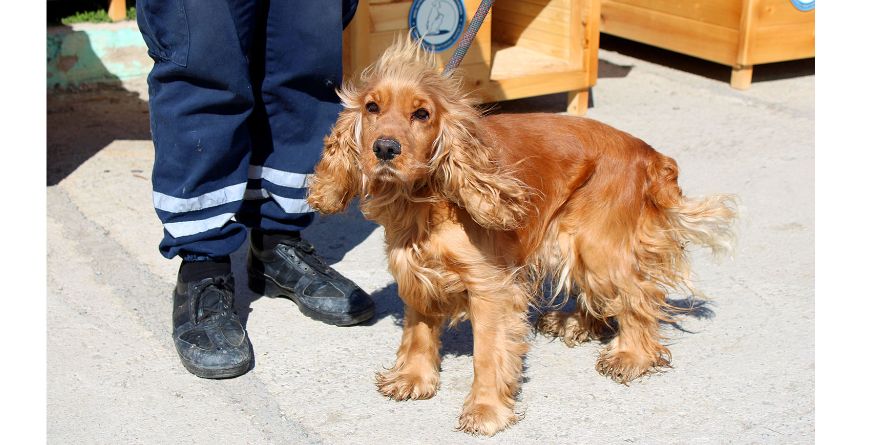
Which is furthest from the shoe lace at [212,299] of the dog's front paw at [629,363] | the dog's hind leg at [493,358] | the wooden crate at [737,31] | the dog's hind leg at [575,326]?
the wooden crate at [737,31]

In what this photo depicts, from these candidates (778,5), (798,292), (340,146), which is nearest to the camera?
(340,146)

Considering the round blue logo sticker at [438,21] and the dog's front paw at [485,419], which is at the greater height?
the round blue logo sticker at [438,21]

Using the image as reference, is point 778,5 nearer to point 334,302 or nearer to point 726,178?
point 726,178

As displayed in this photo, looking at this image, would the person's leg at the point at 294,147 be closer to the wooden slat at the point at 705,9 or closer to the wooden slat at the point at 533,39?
the wooden slat at the point at 533,39

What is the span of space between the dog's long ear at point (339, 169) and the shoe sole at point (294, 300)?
2.23ft

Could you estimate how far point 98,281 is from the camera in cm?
389

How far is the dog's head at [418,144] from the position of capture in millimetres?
2607

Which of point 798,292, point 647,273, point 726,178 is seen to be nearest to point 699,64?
point 726,178

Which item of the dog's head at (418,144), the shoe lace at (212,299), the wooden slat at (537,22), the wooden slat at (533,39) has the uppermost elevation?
the dog's head at (418,144)

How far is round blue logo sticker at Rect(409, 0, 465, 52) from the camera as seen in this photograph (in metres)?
5.22

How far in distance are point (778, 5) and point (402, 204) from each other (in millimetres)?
4377

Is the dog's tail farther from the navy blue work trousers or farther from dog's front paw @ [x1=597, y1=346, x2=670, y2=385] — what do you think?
the navy blue work trousers

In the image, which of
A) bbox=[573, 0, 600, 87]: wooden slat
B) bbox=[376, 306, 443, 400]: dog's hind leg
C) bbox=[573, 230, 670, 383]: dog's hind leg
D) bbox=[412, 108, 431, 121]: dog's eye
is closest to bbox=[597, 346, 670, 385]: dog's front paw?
bbox=[573, 230, 670, 383]: dog's hind leg

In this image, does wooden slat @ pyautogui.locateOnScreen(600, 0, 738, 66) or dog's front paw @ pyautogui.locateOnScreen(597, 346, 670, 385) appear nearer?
dog's front paw @ pyautogui.locateOnScreen(597, 346, 670, 385)
